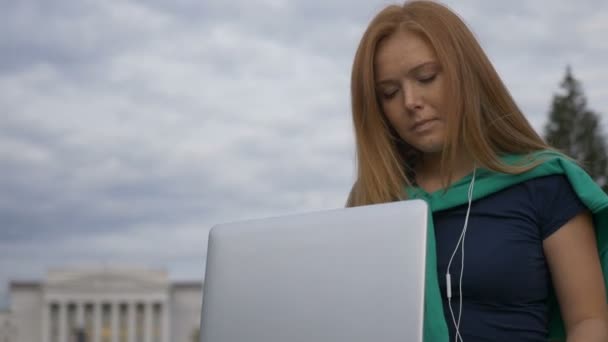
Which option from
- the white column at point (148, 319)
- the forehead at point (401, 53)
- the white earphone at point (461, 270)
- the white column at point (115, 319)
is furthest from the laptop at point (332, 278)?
the white column at point (148, 319)

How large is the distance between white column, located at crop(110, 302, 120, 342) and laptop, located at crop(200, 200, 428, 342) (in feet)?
226

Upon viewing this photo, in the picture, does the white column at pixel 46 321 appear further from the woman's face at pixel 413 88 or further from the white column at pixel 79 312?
the woman's face at pixel 413 88

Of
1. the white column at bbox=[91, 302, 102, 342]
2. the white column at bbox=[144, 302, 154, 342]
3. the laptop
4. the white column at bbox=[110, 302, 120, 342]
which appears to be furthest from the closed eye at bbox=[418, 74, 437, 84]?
the white column at bbox=[144, 302, 154, 342]

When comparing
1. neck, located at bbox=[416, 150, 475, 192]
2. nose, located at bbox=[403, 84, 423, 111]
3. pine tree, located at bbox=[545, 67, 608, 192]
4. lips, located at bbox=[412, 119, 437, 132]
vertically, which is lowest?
neck, located at bbox=[416, 150, 475, 192]

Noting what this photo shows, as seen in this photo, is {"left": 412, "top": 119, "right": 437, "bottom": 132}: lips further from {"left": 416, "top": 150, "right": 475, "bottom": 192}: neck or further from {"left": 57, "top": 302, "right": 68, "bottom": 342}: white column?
{"left": 57, "top": 302, "right": 68, "bottom": 342}: white column

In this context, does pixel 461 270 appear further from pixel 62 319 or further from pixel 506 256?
pixel 62 319

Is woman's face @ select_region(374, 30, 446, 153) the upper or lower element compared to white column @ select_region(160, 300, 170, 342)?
lower

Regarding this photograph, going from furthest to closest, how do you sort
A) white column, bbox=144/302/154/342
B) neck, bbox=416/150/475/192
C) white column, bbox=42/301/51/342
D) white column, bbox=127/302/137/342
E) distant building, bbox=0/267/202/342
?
white column, bbox=144/302/154/342
white column, bbox=127/302/137/342
distant building, bbox=0/267/202/342
white column, bbox=42/301/51/342
neck, bbox=416/150/475/192

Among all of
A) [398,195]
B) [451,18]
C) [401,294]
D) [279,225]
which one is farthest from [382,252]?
[451,18]

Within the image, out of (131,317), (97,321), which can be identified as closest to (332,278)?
(97,321)

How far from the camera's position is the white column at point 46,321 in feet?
222

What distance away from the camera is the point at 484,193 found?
4.33 feet

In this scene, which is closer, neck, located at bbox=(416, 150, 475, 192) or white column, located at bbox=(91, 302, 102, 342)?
neck, located at bbox=(416, 150, 475, 192)

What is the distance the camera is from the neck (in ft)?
4.45
